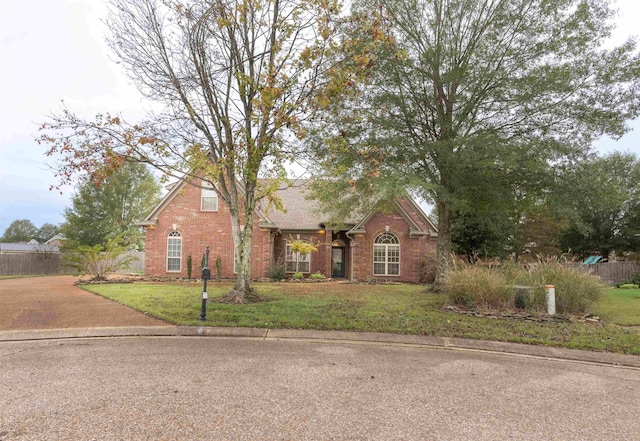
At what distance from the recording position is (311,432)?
3.65 metres

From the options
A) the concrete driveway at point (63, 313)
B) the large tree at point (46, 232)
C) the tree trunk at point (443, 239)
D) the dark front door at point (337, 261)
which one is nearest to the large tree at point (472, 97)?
the tree trunk at point (443, 239)

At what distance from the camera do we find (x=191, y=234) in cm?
2138

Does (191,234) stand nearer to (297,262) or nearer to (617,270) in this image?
(297,262)

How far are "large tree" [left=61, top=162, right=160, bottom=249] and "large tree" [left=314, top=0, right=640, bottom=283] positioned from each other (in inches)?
1260

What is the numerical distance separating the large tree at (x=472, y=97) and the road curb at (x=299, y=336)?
483 cm

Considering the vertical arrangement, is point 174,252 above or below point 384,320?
above

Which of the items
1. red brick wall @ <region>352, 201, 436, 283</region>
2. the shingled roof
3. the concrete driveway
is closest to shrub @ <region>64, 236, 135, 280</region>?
the concrete driveway

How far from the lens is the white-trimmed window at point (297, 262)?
22.9 metres

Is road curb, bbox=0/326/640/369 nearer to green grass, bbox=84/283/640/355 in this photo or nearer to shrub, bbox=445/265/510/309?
green grass, bbox=84/283/640/355

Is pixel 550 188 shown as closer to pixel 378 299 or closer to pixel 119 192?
pixel 378 299

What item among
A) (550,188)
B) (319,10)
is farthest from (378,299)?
(319,10)

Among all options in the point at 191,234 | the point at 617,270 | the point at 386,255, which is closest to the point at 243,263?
the point at 191,234

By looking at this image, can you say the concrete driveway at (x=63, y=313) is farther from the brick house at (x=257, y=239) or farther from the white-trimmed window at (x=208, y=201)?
the white-trimmed window at (x=208, y=201)

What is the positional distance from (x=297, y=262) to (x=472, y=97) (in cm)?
1323
